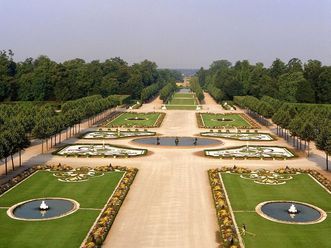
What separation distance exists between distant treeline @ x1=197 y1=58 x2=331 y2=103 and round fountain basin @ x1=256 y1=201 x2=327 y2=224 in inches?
3830

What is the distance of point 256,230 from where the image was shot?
36625mm

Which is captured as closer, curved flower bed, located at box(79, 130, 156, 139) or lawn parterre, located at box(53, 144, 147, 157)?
lawn parterre, located at box(53, 144, 147, 157)

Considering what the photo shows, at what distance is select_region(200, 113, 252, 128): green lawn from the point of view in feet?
343

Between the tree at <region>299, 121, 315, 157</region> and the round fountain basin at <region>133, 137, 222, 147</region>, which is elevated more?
the tree at <region>299, 121, 315, 157</region>

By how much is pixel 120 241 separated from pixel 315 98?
11987 centimetres

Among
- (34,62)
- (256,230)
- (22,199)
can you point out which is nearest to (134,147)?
(22,199)

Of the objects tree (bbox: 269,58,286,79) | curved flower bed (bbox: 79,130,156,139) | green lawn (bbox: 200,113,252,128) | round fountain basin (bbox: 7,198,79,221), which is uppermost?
tree (bbox: 269,58,286,79)

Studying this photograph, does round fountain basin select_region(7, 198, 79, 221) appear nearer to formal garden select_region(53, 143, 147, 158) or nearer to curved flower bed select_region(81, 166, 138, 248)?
curved flower bed select_region(81, 166, 138, 248)

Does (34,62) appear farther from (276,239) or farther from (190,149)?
(276,239)

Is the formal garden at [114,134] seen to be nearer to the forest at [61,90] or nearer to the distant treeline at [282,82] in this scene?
the forest at [61,90]

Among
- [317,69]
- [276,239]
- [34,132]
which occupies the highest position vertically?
[317,69]

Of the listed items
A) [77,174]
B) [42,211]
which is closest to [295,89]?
[77,174]

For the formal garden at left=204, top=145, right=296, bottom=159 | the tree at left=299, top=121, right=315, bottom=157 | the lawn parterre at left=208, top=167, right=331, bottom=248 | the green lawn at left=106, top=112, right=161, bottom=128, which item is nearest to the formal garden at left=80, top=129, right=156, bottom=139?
the green lawn at left=106, top=112, right=161, bottom=128

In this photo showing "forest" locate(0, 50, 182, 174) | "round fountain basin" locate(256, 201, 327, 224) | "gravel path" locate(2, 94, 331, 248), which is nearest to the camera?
"gravel path" locate(2, 94, 331, 248)
